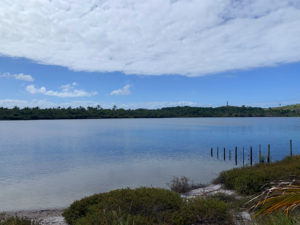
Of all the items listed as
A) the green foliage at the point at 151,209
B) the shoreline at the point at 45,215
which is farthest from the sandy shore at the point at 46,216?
the green foliage at the point at 151,209

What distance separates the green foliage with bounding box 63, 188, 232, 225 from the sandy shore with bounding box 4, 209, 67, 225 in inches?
59.3

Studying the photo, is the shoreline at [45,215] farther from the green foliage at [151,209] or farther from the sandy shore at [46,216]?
the green foliage at [151,209]

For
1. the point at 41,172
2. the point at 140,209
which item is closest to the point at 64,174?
the point at 41,172

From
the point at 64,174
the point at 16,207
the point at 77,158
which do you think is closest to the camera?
the point at 16,207

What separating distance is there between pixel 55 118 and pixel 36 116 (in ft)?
55.4

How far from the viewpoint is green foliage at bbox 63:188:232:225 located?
838cm

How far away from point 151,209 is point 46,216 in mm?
7221

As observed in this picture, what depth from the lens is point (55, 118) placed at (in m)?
196

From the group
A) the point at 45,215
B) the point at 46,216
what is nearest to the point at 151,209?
the point at 46,216

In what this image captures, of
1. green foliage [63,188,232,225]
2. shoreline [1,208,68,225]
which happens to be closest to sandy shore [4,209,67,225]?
shoreline [1,208,68,225]

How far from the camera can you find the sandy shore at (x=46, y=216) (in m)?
11.4

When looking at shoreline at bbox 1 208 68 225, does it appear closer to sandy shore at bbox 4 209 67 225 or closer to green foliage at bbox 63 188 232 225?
sandy shore at bbox 4 209 67 225

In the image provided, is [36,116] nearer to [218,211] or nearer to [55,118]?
[55,118]

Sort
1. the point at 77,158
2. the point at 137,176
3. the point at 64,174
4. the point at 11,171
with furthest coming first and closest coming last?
the point at 77,158, the point at 11,171, the point at 64,174, the point at 137,176
